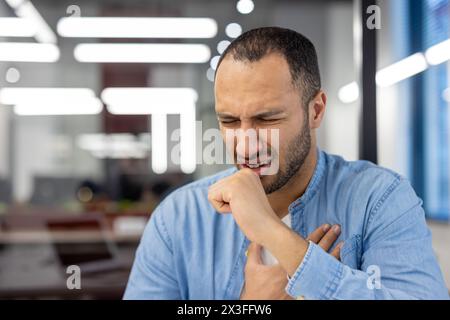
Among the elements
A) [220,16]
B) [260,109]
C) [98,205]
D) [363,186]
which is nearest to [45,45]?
[220,16]

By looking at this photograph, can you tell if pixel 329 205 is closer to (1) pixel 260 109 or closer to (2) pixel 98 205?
(1) pixel 260 109

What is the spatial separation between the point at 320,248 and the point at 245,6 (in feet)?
1.38

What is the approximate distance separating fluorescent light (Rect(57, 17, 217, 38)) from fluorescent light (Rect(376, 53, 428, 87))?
298 millimetres

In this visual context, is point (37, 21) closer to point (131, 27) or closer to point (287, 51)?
point (131, 27)

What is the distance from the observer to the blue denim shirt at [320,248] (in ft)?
2.36

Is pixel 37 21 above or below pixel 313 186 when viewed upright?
above

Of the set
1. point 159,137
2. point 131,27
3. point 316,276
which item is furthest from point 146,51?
point 316,276

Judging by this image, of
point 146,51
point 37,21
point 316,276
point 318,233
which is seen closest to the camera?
point 316,276

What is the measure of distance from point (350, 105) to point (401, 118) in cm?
18

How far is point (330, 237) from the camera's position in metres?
0.80

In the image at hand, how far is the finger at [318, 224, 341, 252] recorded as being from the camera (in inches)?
31.0

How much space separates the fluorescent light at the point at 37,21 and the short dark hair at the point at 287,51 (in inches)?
15.4

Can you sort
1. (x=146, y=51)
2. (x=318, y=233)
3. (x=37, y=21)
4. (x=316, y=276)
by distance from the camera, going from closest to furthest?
(x=316, y=276)
(x=318, y=233)
(x=37, y=21)
(x=146, y=51)

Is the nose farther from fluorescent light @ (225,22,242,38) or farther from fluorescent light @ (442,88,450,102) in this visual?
fluorescent light @ (442,88,450,102)
